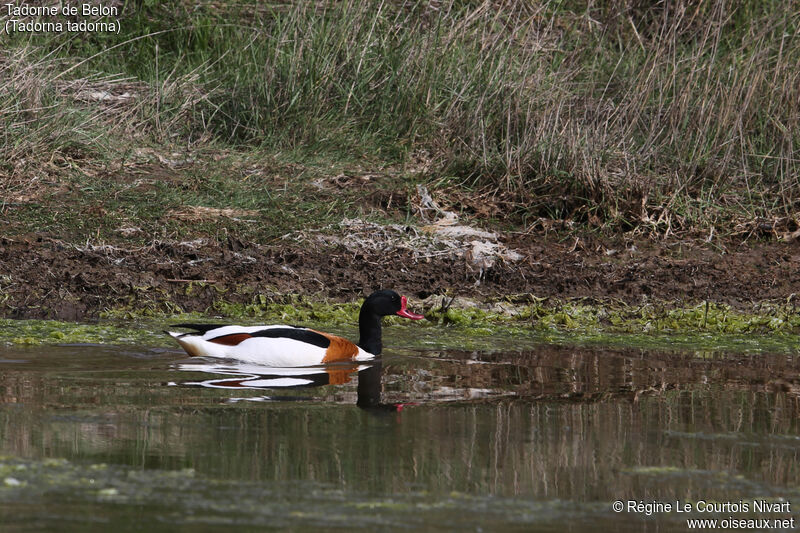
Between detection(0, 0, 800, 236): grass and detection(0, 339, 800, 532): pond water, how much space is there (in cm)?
407

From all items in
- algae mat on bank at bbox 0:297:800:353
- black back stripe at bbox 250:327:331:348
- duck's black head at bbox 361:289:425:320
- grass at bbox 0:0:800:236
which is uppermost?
grass at bbox 0:0:800:236

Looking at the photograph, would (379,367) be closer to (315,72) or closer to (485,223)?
(485,223)

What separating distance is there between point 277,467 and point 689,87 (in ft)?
29.0

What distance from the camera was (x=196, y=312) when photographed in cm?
944

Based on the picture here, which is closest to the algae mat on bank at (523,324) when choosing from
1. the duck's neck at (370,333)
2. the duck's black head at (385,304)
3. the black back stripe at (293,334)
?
the duck's black head at (385,304)

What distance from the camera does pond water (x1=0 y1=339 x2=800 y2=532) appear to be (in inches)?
179

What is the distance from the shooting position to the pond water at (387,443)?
455cm

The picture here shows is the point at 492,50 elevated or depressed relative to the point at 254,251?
elevated

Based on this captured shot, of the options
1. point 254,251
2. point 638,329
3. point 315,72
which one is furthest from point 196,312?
point 315,72

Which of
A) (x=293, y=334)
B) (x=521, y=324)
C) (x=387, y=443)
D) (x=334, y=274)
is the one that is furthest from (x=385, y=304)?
(x=387, y=443)

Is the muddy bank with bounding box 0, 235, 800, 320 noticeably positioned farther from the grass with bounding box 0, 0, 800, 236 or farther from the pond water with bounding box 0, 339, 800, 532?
the pond water with bounding box 0, 339, 800, 532

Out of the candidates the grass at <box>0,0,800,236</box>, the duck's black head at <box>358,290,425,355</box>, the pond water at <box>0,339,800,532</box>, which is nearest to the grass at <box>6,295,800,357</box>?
the duck's black head at <box>358,290,425,355</box>

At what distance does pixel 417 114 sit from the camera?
43.6 ft

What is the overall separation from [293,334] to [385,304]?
1003 mm
